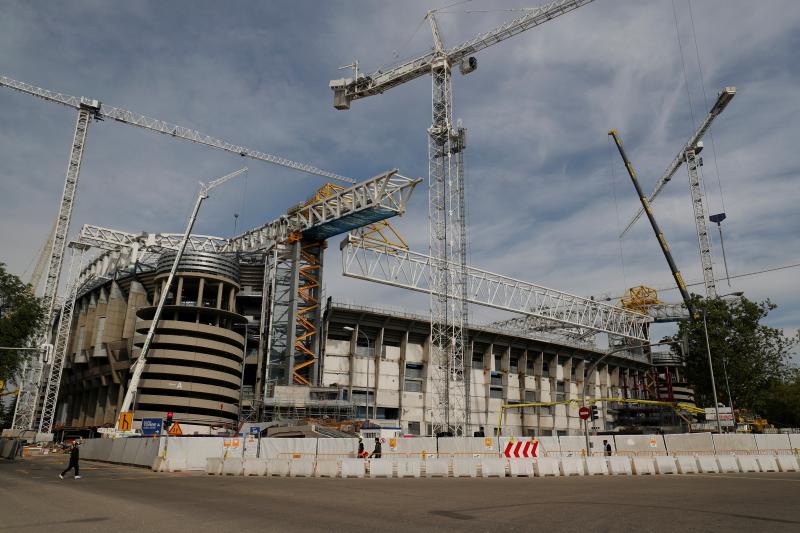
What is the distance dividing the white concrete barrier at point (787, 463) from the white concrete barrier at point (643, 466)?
25.2 ft

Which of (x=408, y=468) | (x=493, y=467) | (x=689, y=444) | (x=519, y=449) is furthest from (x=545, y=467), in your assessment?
(x=689, y=444)

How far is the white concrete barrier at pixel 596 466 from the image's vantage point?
87.8 feet

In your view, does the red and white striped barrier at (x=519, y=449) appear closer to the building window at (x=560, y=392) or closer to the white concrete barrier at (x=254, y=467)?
the white concrete barrier at (x=254, y=467)

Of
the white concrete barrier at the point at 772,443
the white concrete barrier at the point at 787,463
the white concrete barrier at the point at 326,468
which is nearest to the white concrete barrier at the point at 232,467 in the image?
the white concrete barrier at the point at 326,468

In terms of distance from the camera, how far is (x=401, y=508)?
13156mm

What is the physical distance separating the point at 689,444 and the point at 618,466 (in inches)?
502

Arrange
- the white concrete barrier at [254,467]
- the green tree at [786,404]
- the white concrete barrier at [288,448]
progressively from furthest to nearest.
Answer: the green tree at [786,404], the white concrete barrier at [288,448], the white concrete barrier at [254,467]

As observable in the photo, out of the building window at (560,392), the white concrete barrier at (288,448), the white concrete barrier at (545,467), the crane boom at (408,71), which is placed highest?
the crane boom at (408,71)

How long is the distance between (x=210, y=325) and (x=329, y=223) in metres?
24.6

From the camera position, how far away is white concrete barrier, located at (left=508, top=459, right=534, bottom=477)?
86.0 feet

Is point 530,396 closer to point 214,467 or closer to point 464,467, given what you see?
point 464,467

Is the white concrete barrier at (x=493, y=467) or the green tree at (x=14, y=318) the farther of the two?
the green tree at (x=14, y=318)

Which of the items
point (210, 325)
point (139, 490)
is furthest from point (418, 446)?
point (210, 325)

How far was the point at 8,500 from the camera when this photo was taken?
14.7m
